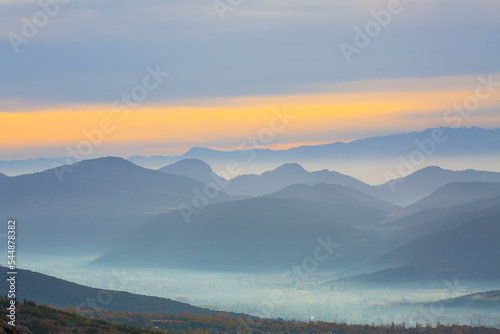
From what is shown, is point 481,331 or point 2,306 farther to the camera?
point 481,331

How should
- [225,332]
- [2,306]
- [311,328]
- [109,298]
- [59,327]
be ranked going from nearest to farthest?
[59,327] → [2,306] → [225,332] → [311,328] → [109,298]

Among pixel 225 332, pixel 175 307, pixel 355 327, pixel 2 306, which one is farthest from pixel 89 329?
pixel 175 307

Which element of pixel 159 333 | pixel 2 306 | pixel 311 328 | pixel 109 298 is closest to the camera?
pixel 2 306

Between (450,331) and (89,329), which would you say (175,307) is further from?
(89,329)

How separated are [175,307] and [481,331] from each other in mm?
70151

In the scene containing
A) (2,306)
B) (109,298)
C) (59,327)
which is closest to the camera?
(59,327)

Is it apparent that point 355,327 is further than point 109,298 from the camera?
No

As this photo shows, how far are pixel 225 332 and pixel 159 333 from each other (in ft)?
110

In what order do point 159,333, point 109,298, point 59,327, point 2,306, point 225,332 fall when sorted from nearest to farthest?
1. point 59,327
2. point 2,306
3. point 159,333
4. point 225,332
5. point 109,298

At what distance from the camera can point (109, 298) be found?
174 metres

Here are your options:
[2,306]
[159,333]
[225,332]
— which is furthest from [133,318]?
[2,306]

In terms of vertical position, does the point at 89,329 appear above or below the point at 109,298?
below

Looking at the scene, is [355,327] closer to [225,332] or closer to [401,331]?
[401,331]

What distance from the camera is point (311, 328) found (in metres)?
128
